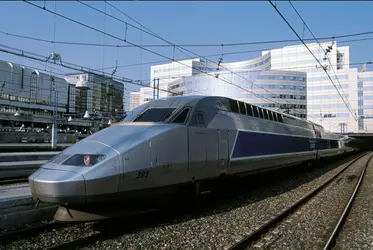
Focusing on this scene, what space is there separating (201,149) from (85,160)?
3146 mm

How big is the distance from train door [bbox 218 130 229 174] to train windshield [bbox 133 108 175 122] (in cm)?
180

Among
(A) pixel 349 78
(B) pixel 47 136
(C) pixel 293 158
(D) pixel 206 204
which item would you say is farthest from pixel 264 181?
(A) pixel 349 78

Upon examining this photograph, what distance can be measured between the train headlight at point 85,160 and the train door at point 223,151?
3893 millimetres

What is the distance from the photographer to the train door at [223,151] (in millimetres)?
9500

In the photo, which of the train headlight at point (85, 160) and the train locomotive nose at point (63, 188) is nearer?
the train locomotive nose at point (63, 188)

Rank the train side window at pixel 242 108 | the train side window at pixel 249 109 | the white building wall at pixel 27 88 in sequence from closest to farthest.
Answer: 1. the train side window at pixel 242 108
2. the train side window at pixel 249 109
3. the white building wall at pixel 27 88

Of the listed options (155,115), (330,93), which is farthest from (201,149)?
(330,93)

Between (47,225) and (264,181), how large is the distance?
10.3m

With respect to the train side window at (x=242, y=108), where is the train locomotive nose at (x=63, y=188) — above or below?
below

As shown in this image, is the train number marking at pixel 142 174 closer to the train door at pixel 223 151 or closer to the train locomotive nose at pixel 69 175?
the train locomotive nose at pixel 69 175

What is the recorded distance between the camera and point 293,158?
16.9 m

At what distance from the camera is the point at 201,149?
8648mm

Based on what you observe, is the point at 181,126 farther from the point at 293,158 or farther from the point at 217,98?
the point at 293,158

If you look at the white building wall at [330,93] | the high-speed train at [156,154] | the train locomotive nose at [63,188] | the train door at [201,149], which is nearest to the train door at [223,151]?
the high-speed train at [156,154]
